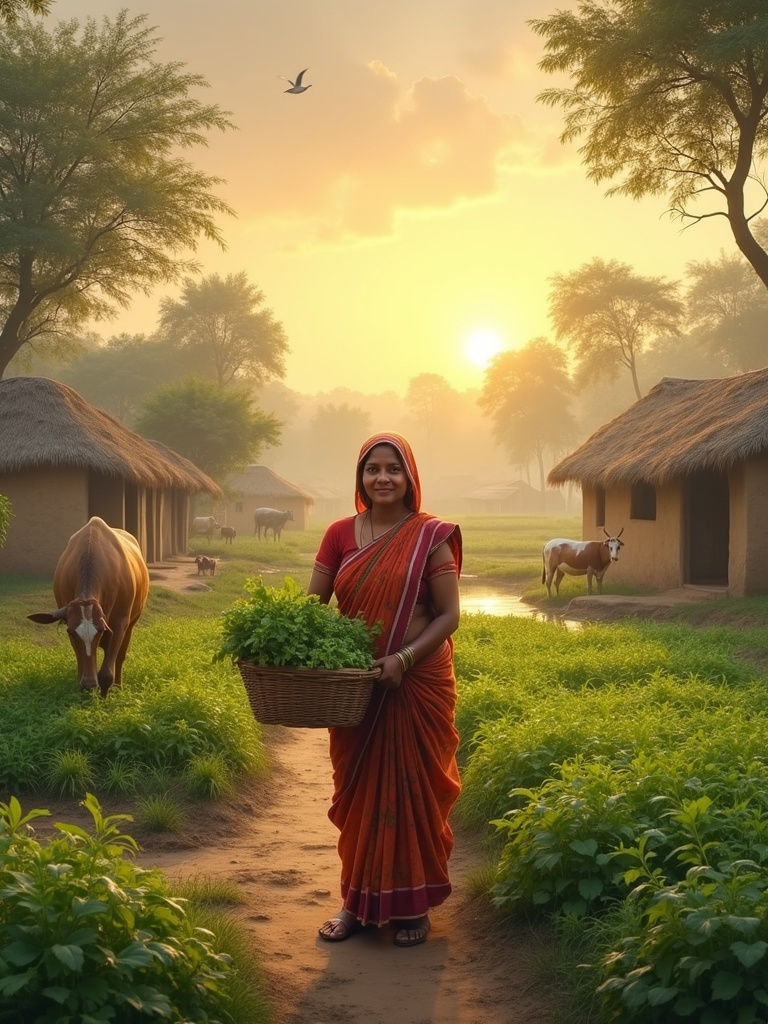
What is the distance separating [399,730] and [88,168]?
75.1 ft

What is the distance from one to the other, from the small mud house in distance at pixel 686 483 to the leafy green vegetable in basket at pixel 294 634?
40.5ft

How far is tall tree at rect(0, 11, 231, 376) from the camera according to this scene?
78.1 ft

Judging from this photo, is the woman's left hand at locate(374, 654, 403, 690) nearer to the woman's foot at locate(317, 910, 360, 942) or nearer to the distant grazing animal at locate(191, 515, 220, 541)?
the woman's foot at locate(317, 910, 360, 942)

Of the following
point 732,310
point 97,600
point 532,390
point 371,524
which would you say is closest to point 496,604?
point 97,600

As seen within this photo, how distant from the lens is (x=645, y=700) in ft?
26.5

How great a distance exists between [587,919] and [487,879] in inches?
34.4

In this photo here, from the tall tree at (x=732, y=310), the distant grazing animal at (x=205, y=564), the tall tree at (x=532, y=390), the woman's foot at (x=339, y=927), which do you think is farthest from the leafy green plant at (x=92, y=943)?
the tall tree at (x=532, y=390)

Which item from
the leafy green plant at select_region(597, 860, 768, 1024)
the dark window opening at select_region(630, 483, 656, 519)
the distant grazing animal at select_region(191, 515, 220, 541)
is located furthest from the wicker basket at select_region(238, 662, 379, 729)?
the distant grazing animal at select_region(191, 515, 220, 541)

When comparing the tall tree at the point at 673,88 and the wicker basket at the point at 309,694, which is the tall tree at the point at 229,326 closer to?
the tall tree at the point at 673,88

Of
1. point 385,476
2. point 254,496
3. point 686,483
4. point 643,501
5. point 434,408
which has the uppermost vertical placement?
point 434,408

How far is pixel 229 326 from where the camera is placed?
58.3 metres

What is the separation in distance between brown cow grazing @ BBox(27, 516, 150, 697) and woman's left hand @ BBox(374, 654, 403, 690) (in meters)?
4.38

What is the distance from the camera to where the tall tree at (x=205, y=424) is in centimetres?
3775

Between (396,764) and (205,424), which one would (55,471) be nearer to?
(396,764)
